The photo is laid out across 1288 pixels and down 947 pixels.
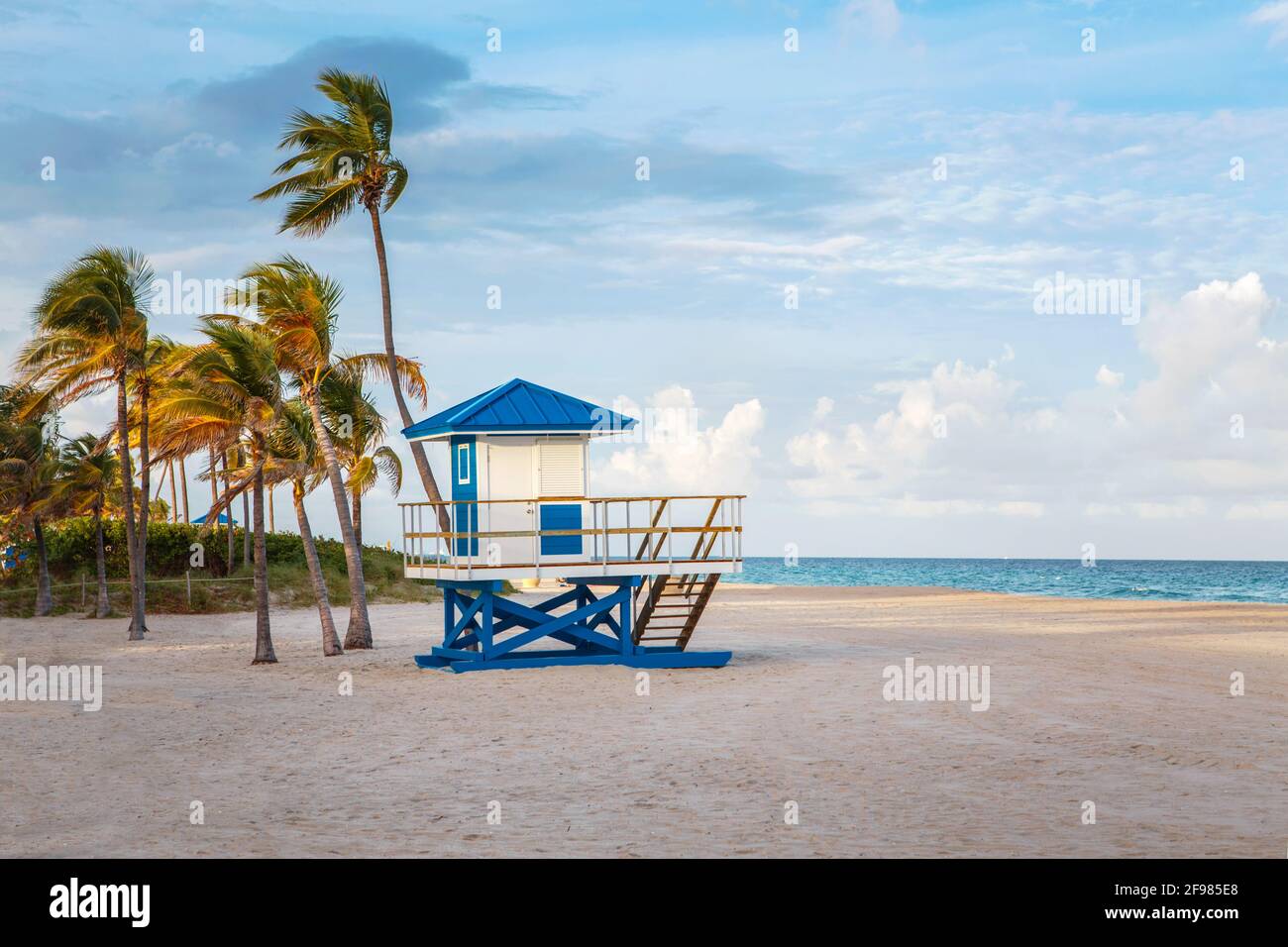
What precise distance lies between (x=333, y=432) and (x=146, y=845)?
735 inches

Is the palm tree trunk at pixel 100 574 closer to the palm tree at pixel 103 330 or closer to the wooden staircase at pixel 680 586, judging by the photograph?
the palm tree at pixel 103 330

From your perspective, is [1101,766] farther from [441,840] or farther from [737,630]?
[737,630]

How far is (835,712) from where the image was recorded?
55.6 feet

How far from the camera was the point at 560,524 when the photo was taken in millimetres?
22688

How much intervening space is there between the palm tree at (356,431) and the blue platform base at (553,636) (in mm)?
4672

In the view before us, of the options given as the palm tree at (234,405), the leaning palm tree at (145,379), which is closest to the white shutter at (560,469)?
the palm tree at (234,405)

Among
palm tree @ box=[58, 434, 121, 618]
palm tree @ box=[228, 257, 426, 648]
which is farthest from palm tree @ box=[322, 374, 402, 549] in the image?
palm tree @ box=[58, 434, 121, 618]

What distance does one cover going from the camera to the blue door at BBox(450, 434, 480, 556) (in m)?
22.6

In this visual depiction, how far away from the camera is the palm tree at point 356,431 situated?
2727cm

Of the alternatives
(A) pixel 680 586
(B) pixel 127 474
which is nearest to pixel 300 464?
(A) pixel 680 586

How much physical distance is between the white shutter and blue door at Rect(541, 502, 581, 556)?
0.28 metres

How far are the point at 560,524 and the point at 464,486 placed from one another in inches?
75.3

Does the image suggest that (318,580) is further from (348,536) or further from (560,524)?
(560,524)

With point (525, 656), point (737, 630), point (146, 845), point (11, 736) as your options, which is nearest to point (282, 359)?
point (525, 656)
